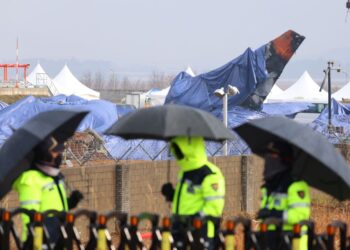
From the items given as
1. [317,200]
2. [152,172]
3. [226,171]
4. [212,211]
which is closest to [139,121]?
[212,211]

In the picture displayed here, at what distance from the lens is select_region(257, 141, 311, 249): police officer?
25.4 feet

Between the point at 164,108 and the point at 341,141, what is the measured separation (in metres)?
13.3

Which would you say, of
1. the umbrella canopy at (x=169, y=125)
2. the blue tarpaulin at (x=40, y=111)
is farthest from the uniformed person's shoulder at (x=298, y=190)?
the blue tarpaulin at (x=40, y=111)

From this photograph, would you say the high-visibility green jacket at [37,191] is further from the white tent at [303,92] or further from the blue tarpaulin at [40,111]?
the white tent at [303,92]

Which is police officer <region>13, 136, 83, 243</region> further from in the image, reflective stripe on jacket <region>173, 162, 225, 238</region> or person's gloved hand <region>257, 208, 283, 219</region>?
person's gloved hand <region>257, 208, 283, 219</region>

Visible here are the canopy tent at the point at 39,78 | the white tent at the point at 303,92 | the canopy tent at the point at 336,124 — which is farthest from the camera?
the canopy tent at the point at 39,78

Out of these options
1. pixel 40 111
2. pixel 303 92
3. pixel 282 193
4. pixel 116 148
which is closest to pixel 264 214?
pixel 282 193

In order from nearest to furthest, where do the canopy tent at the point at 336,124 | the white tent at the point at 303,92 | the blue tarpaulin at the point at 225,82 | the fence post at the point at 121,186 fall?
1. the fence post at the point at 121,186
2. the canopy tent at the point at 336,124
3. the blue tarpaulin at the point at 225,82
4. the white tent at the point at 303,92

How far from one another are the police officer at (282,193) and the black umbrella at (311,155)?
8 centimetres

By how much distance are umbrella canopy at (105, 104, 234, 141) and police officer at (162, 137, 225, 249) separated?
0.15 metres

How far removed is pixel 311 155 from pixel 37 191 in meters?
2.33

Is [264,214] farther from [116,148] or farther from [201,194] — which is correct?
[116,148]

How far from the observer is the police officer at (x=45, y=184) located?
795 cm

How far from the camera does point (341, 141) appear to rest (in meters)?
21.0
